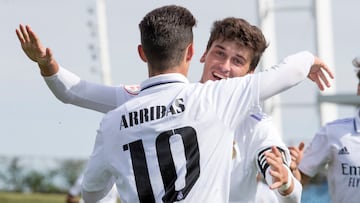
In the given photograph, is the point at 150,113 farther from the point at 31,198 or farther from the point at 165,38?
the point at 31,198

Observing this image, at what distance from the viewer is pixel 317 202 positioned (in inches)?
426

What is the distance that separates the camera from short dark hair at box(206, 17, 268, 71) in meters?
7.38

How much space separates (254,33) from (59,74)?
125 cm

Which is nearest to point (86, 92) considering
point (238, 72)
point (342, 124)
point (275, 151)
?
point (238, 72)

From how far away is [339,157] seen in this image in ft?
30.9

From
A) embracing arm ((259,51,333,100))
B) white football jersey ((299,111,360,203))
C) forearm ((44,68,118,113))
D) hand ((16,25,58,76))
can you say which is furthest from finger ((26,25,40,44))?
white football jersey ((299,111,360,203))

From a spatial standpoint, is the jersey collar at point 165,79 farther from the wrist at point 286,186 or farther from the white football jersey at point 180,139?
the wrist at point 286,186

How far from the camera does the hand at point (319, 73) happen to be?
21.6 ft

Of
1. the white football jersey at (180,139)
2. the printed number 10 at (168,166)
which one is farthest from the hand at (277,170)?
the printed number 10 at (168,166)

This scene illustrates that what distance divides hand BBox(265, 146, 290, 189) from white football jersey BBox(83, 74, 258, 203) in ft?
0.79

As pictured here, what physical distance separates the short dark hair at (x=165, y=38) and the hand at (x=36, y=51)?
0.86m

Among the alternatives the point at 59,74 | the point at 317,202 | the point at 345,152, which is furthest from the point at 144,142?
the point at 317,202

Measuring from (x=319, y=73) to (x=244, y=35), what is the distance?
87cm

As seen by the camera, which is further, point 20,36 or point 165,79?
point 20,36
